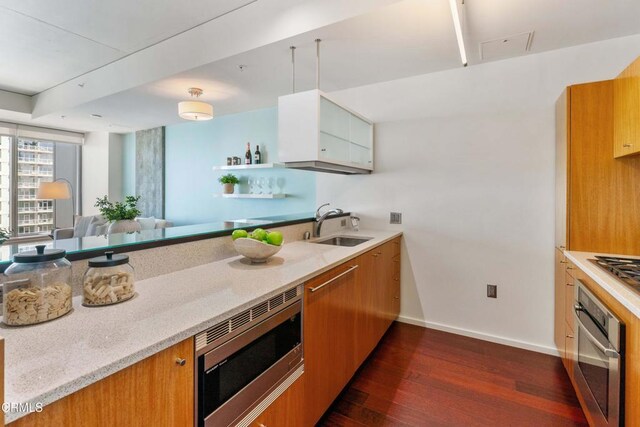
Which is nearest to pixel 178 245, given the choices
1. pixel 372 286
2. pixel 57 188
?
pixel 372 286

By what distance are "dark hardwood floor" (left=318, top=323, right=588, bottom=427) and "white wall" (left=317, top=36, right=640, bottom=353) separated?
37 centimetres

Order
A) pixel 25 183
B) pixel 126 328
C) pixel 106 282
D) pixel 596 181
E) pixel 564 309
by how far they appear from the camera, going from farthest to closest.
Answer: pixel 25 183 → pixel 564 309 → pixel 596 181 → pixel 106 282 → pixel 126 328

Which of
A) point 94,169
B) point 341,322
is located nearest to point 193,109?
point 341,322

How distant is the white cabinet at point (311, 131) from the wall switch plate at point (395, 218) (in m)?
0.81

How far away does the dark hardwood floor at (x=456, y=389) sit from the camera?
1.81 metres

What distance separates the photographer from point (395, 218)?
10.4 ft

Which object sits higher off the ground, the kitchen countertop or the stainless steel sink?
the stainless steel sink

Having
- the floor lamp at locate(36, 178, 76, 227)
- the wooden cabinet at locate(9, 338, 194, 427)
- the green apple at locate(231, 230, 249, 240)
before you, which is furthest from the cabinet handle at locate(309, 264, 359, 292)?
the floor lamp at locate(36, 178, 76, 227)

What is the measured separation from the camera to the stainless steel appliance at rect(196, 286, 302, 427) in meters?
0.99

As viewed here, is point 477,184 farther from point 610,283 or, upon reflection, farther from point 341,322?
point 341,322

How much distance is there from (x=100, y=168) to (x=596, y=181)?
726 centimetres

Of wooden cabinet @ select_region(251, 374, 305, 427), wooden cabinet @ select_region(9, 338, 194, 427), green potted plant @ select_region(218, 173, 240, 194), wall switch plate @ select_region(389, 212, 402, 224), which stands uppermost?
green potted plant @ select_region(218, 173, 240, 194)

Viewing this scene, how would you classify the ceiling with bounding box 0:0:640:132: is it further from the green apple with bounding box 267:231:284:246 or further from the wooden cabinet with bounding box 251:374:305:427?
the wooden cabinet with bounding box 251:374:305:427

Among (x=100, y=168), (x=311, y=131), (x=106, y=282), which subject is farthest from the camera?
(x=100, y=168)
